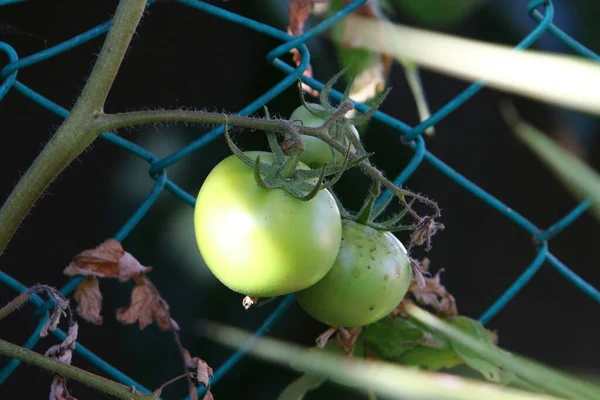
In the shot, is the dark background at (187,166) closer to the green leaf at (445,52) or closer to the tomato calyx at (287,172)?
the green leaf at (445,52)

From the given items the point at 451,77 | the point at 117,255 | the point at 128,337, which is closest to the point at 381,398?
the point at 117,255

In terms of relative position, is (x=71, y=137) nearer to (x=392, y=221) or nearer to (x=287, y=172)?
(x=287, y=172)

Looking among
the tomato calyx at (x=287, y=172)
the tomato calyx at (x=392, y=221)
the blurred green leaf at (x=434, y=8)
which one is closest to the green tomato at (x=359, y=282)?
the tomato calyx at (x=392, y=221)

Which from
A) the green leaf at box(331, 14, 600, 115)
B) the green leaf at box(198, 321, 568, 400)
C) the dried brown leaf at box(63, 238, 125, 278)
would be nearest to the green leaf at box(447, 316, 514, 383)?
the green leaf at box(198, 321, 568, 400)

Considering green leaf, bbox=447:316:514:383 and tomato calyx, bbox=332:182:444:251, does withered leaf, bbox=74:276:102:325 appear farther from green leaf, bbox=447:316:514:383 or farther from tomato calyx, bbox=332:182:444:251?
green leaf, bbox=447:316:514:383

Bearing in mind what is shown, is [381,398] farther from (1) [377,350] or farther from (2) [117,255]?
(2) [117,255]
